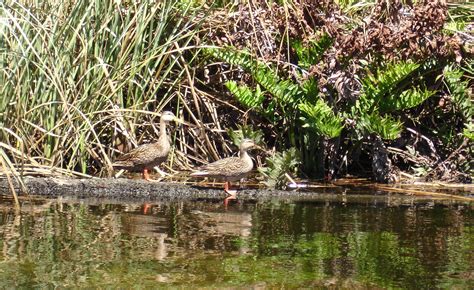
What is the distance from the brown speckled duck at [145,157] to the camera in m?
9.54

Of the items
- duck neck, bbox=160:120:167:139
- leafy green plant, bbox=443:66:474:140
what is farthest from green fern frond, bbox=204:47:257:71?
leafy green plant, bbox=443:66:474:140

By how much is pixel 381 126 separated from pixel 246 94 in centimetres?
144

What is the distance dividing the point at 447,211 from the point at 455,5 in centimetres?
373

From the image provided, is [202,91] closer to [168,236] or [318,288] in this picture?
[168,236]

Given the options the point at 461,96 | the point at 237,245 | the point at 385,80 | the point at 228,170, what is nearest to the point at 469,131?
the point at 461,96

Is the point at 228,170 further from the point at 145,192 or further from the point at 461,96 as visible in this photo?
the point at 461,96

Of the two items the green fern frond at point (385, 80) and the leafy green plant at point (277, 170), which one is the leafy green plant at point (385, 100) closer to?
the green fern frond at point (385, 80)

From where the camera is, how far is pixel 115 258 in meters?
5.96

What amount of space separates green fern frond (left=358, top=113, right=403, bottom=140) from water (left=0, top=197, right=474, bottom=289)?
4.68 ft

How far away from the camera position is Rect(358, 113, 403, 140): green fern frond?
32.9 feet

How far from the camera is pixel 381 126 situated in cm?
1004

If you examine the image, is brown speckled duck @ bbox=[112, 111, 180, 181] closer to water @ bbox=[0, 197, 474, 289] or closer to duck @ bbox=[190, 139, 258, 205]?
duck @ bbox=[190, 139, 258, 205]

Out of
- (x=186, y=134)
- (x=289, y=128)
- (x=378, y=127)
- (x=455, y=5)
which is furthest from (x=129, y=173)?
(x=455, y=5)

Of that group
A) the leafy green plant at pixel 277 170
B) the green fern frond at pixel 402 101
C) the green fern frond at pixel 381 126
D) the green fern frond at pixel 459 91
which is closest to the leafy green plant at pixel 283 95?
the green fern frond at pixel 381 126
